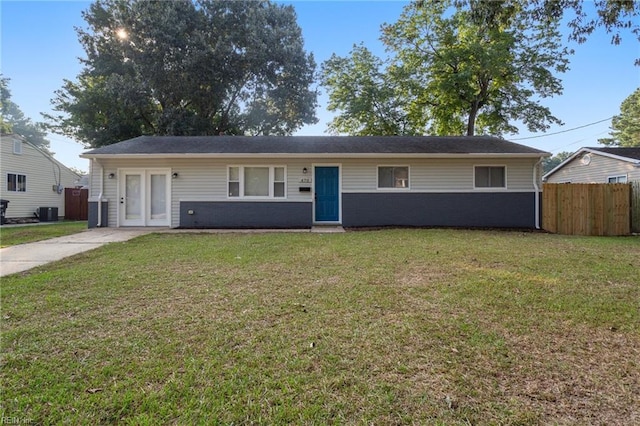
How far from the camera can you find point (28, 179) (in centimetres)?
1672

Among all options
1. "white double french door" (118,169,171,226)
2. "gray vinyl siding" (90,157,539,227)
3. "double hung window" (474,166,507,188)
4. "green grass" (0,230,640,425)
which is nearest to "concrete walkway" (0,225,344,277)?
"green grass" (0,230,640,425)

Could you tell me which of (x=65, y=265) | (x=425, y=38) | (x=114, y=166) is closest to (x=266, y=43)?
(x=425, y=38)

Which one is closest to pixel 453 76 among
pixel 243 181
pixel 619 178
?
pixel 619 178

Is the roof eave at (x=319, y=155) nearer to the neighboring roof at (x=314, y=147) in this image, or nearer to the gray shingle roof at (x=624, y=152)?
the neighboring roof at (x=314, y=147)

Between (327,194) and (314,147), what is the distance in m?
1.89

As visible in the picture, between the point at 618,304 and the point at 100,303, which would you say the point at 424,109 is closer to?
the point at 618,304

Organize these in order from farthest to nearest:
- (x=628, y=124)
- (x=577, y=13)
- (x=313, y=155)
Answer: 1. (x=628, y=124)
2. (x=313, y=155)
3. (x=577, y=13)

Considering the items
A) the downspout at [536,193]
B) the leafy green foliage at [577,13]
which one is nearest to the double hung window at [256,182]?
the leafy green foliage at [577,13]

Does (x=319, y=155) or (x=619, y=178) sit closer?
(x=319, y=155)

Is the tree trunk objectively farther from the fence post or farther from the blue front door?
the blue front door

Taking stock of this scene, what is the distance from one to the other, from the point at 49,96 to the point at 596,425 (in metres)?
27.4

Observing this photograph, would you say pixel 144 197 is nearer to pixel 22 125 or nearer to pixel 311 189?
pixel 311 189

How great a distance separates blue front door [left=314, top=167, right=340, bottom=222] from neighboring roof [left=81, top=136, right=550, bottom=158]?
0.77 metres

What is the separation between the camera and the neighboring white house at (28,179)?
15602 millimetres
